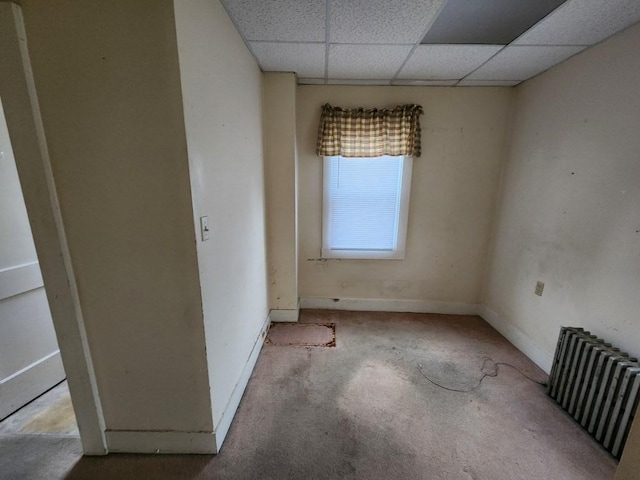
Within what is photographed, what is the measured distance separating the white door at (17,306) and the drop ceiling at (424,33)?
1732mm

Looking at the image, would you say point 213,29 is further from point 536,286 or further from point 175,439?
point 536,286

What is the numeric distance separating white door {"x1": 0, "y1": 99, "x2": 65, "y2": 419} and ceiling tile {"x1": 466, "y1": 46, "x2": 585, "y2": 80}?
334 cm

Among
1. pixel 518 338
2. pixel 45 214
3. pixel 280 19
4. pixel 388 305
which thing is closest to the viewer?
pixel 45 214

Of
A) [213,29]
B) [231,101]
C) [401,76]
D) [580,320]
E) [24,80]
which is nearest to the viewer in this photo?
[24,80]

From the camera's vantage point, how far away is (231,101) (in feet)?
5.12

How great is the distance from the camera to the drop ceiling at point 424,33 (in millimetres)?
1399

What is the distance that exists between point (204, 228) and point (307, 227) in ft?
5.55

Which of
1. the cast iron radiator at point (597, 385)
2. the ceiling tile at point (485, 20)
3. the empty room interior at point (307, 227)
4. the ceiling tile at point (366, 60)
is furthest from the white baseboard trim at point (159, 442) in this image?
the ceiling tile at point (485, 20)

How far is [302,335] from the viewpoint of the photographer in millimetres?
2574

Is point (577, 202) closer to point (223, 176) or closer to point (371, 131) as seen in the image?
point (371, 131)

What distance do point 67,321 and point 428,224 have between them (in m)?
2.88

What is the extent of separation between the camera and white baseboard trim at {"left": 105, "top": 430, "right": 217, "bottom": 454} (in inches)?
55.0

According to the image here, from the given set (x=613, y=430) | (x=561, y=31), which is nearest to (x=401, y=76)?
(x=561, y=31)

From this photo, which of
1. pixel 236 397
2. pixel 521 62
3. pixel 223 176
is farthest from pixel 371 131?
pixel 236 397
